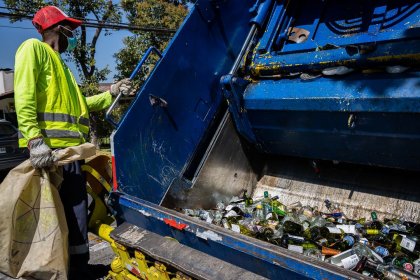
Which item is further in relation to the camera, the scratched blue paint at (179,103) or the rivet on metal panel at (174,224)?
the scratched blue paint at (179,103)

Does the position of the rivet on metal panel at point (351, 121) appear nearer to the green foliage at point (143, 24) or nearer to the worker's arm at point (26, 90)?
the worker's arm at point (26, 90)

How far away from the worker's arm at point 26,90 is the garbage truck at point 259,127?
441mm

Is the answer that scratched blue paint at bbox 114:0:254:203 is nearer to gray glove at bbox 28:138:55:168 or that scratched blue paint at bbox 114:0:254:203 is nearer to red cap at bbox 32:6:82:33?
gray glove at bbox 28:138:55:168

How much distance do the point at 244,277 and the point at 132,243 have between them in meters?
0.74

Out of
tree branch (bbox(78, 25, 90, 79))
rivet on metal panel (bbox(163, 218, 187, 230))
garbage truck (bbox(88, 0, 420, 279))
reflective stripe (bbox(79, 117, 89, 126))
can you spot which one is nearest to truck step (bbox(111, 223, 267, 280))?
garbage truck (bbox(88, 0, 420, 279))

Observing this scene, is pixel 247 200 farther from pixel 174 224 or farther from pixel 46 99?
pixel 46 99

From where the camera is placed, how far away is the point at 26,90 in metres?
1.96

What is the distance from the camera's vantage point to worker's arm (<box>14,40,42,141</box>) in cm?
194

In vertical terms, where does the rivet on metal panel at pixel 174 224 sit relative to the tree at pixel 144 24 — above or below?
below

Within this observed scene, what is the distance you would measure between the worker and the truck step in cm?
30

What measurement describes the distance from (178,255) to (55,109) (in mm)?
1093

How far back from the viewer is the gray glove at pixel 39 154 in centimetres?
191

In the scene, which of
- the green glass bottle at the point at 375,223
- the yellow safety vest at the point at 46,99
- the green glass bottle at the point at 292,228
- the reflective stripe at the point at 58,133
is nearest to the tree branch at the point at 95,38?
the yellow safety vest at the point at 46,99

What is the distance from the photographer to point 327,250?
2.03 metres
